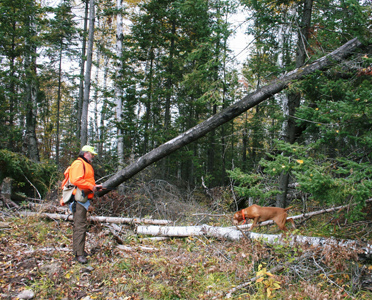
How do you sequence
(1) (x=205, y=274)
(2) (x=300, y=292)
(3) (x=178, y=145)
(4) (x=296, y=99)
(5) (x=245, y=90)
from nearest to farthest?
(2) (x=300, y=292)
(1) (x=205, y=274)
(3) (x=178, y=145)
(4) (x=296, y=99)
(5) (x=245, y=90)

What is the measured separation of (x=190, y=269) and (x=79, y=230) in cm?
217

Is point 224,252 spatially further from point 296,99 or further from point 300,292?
point 296,99

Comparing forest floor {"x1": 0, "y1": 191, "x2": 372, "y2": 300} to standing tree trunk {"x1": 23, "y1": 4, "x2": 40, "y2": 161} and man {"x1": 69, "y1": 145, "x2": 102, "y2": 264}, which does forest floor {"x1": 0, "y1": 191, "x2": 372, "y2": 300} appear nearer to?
man {"x1": 69, "y1": 145, "x2": 102, "y2": 264}

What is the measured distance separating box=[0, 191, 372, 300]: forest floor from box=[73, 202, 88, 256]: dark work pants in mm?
241

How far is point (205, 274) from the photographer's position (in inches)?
165

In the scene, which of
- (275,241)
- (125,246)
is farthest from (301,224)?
(125,246)

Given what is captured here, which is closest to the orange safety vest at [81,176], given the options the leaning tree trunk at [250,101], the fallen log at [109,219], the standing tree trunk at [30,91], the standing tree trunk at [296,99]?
the leaning tree trunk at [250,101]

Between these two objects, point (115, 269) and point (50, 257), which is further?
→ point (50, 257)

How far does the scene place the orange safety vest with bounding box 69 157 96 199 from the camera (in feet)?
15.0

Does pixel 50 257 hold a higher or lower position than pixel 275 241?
lower

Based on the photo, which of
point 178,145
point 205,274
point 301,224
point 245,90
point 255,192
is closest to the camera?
point 205,274

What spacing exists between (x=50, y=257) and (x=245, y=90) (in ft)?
60.7

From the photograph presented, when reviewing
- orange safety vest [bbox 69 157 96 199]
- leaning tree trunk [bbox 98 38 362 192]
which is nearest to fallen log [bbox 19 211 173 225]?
leaning tree trunk [bbox 98 38 362 192]

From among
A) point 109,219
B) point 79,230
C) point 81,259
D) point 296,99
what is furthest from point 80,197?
point 296,99
